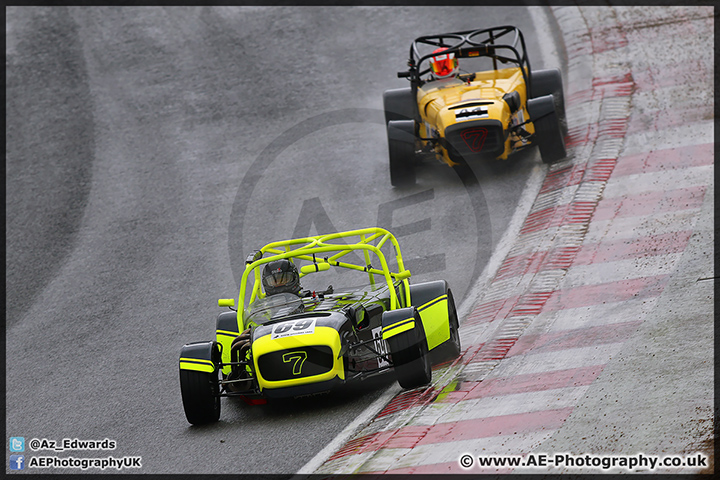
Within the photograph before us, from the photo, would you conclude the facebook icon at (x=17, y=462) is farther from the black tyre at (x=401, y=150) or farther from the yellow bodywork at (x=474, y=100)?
the yellow bodywork at (x=474, y=100)

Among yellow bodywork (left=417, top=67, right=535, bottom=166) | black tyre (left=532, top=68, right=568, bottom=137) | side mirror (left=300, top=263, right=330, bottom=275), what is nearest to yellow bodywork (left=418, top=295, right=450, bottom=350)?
side mirror (left=300, top=263, right=330, bottom=275)

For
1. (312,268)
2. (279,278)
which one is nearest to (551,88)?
(312,268)

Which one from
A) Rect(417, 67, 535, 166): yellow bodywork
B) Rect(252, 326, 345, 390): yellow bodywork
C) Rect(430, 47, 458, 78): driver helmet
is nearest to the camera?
Rect(252, 326, 345, 390): yellow bodywork

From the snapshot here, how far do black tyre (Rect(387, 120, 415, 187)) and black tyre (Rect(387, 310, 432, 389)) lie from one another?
5635 mm

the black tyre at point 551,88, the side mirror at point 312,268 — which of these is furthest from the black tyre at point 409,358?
the black tyre at point 551,88

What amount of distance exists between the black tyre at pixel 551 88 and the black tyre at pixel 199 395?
8042 mm

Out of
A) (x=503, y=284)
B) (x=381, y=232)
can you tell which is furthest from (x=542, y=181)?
(x=381, y=232)

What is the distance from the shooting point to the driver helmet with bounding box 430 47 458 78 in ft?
44.0

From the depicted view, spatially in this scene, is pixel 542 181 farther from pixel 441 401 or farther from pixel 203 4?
pixel 203 4

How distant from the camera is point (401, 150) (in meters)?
12.6

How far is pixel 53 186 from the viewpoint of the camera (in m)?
15.1

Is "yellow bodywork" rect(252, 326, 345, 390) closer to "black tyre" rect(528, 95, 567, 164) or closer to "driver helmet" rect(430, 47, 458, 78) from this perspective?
"black tyre" rect(528, 95, 567, 164)

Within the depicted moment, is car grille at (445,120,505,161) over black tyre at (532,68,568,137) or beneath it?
beneath

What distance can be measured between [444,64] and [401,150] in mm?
1847
